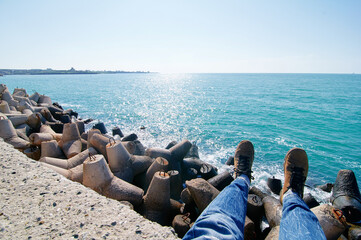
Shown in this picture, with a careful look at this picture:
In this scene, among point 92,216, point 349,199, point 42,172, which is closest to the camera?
point 92,216

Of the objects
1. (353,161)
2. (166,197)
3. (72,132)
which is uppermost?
(72,132)

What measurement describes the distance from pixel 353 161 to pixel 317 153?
178 centimetres

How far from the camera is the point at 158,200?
4445mm

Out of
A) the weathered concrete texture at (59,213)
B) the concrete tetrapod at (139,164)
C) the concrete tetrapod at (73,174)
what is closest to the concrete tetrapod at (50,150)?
the concrete tetrapod at (73,174)

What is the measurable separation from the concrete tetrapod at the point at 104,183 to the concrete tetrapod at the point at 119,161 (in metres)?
0.97

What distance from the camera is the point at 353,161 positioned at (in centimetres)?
1145

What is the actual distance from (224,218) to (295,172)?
3.13 metres

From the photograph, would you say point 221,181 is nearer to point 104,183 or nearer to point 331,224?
point 331,224

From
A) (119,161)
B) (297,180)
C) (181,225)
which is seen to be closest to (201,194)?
(181,225)

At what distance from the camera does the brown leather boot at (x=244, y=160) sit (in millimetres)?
4660

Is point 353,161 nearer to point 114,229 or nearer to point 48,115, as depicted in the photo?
point 114,229

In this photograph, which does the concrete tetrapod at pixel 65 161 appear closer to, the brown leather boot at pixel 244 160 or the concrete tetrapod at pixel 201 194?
the concrete tetrapod at pixel 201 194

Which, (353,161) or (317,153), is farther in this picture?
(317,153)

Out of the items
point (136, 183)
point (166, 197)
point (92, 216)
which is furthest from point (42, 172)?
point (136, 183)
